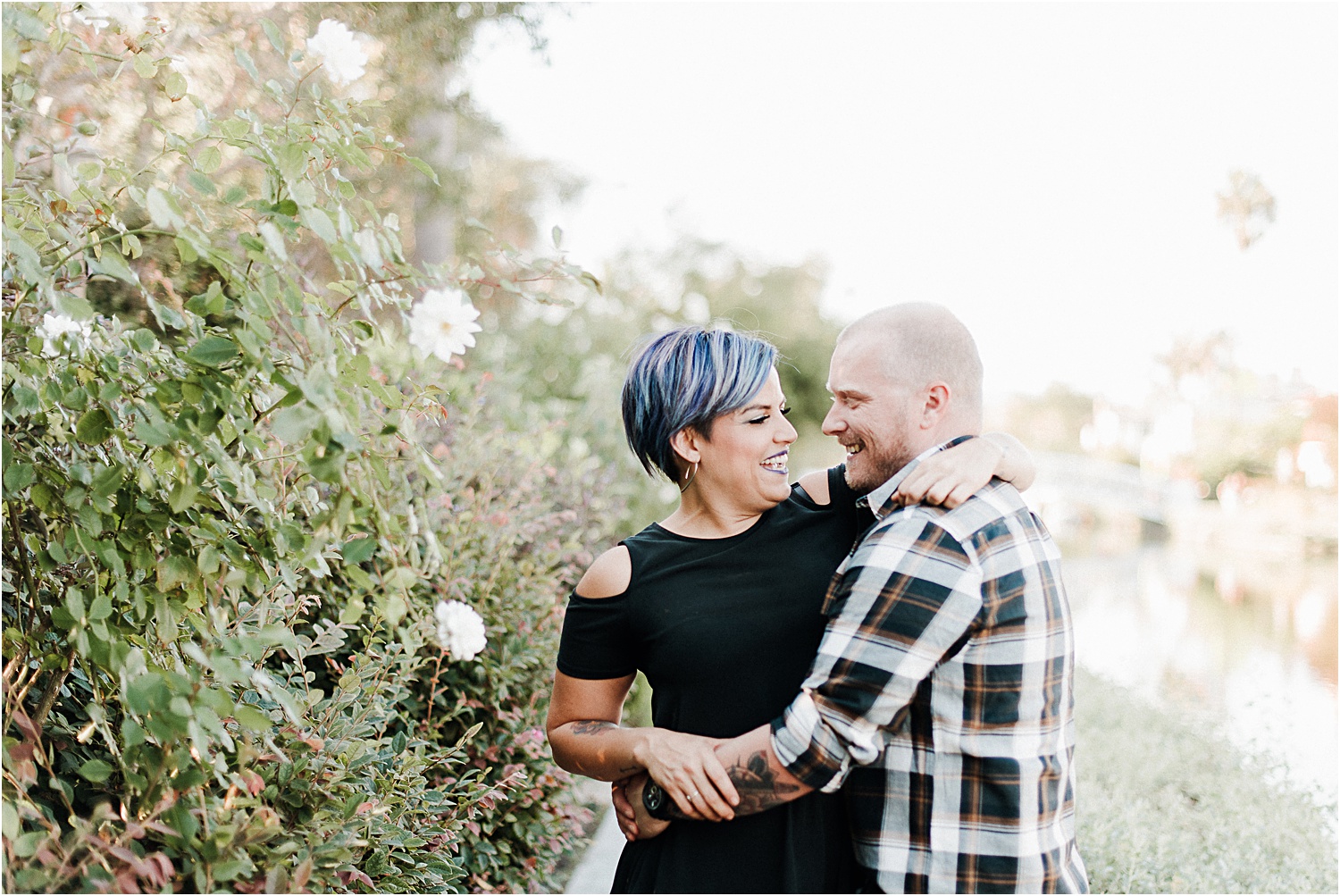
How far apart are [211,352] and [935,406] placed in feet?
4.80

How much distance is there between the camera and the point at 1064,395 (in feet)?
208

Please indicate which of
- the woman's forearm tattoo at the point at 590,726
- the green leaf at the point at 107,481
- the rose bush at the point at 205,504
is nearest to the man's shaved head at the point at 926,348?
the rose bush at the point at 205,504

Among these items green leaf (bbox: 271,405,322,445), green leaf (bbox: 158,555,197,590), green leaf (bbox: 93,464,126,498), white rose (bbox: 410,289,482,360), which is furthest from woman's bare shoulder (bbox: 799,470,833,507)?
green leaf (bbox: 93,464,126,498)

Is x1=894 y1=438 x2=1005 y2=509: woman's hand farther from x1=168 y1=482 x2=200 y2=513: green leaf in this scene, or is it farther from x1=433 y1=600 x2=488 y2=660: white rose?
x1=168 y1=482 x2=200 y2=513: green leaf

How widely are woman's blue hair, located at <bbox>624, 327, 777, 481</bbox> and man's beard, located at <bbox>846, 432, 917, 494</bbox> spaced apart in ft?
0.94

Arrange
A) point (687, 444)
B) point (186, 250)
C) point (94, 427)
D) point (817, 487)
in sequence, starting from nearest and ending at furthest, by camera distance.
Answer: point (186, 250), point (94, 427), point (687, 444), point (817, 487)

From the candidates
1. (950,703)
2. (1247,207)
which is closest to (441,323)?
(950,703)

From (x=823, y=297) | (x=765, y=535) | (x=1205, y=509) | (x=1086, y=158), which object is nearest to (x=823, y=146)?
(x=823, y=297)

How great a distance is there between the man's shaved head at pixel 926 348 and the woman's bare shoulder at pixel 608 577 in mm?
722

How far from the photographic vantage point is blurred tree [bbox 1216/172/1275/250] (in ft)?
121

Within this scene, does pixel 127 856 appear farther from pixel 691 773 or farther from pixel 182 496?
pixel 691 773

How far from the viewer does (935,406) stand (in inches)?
83.4

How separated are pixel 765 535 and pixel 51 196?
168 centimetres

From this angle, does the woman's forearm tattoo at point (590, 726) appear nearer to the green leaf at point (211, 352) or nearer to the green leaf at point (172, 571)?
the green leaf at point (172, 571)
